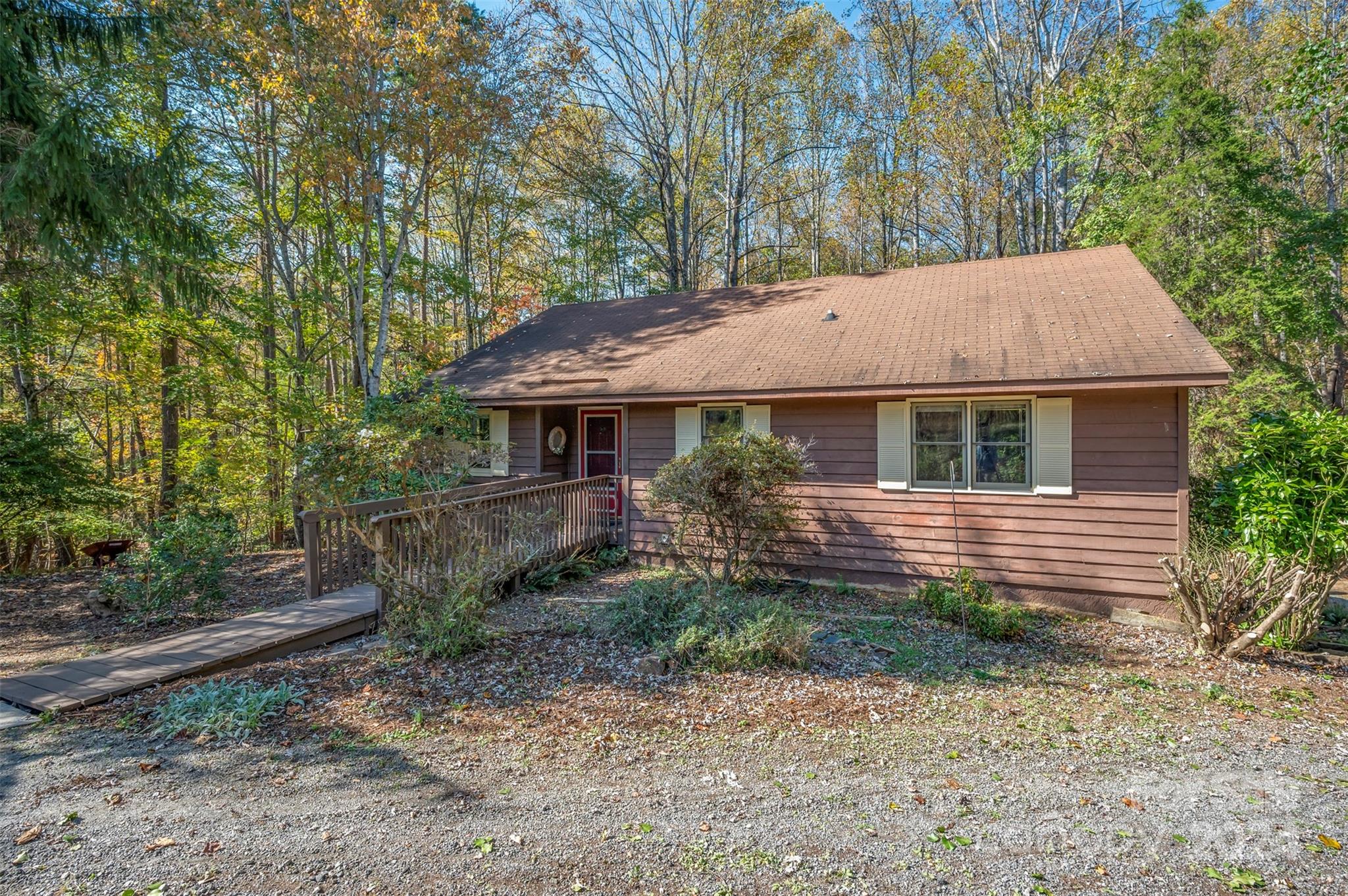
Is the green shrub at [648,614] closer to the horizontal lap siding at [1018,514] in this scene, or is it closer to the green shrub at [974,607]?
the green shrub at [974,607]

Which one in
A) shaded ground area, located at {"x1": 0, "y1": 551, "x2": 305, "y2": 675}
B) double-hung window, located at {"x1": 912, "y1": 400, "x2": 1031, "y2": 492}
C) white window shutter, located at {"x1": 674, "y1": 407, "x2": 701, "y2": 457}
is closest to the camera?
shaded ground area, located at {"x1": 0, "y1": 551, "x2": 305, "y2": 675}

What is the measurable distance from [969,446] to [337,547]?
23.1ft

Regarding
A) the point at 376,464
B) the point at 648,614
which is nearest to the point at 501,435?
the point at 376,464

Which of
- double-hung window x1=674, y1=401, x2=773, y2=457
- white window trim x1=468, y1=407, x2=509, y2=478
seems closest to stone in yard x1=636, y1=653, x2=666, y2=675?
double-hung window x1=674, y1=401, x2=773, y2=457

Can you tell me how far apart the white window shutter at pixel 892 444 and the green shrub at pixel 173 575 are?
7.40 metres

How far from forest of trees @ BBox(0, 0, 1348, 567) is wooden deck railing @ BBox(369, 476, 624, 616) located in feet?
4.83

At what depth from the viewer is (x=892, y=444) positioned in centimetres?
755

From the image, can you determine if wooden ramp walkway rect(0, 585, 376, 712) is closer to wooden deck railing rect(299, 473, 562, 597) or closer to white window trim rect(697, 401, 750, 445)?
wooden deck railing rect(299, 473, 562, 597)

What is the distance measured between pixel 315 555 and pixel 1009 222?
19.4 metres

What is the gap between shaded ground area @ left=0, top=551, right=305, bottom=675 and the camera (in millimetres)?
5598

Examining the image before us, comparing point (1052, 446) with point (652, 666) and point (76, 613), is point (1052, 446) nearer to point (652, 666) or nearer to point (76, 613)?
point (652, 666)

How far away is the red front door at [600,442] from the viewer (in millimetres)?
10500

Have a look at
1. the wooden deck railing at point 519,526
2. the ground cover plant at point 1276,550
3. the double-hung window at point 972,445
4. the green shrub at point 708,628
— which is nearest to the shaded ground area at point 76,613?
the wooden deck railing at point 519,526

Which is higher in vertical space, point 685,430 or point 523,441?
point 685,430
